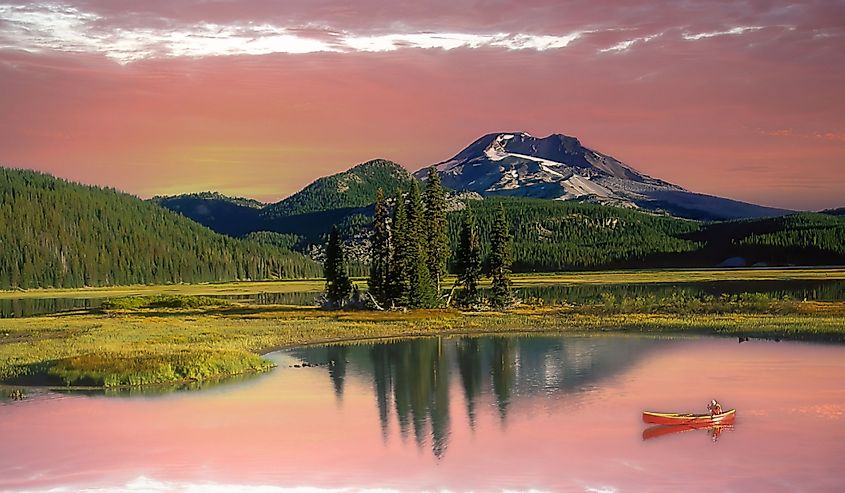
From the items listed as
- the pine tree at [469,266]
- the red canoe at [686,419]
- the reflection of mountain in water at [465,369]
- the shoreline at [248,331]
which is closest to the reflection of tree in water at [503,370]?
the reflection of mountain in water at [465,369]

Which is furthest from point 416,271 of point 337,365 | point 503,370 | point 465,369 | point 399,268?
point 503,370

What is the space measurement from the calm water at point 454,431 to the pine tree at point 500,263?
1668 inches

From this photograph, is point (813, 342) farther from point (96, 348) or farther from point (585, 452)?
point (96, 348)

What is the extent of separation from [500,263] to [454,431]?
6481cm

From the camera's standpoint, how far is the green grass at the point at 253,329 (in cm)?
5138

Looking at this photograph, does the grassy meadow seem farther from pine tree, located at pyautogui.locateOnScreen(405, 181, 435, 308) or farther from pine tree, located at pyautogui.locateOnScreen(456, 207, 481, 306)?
pine tree, located at pyautogui.locateOnScreen(456, 207, 481, 306)

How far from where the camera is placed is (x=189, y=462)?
107 ft

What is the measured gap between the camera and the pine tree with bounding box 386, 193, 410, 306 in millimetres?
98438

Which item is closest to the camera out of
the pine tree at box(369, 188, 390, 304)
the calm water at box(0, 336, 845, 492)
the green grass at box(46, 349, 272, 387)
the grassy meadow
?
the calm water at box(0, 336, 845, 492)

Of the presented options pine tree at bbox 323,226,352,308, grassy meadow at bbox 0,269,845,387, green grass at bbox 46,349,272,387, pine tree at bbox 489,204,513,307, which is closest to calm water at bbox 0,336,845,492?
green grass at bbox 46,349,272,387

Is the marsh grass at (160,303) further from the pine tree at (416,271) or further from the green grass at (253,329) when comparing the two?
the pine tree at (416,271)

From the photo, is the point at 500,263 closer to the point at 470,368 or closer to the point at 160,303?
the point at 470,368

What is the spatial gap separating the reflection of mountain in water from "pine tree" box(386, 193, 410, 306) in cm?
2590

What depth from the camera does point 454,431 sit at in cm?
3691
